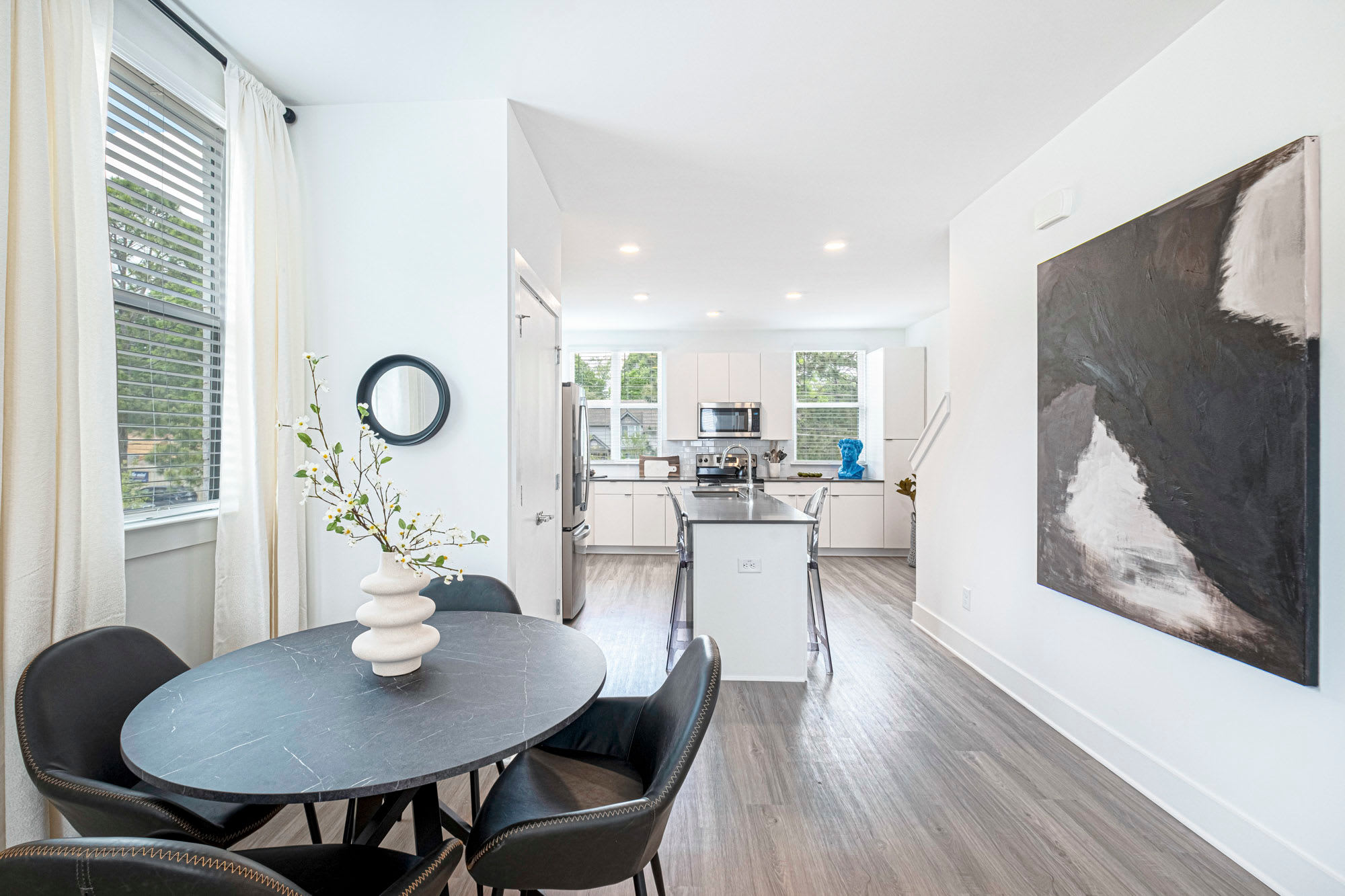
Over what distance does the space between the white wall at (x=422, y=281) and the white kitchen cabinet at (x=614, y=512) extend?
4.22 meters

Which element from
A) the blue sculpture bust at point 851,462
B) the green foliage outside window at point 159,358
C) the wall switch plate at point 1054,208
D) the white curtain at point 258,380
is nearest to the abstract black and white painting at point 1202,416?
the wall switch plate at point 1054,208

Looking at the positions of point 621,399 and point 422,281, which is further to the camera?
point 621,399

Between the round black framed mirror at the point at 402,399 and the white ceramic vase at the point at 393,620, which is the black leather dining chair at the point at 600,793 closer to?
the white ceramic vase at the point at 393,620

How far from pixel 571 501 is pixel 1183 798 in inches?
133

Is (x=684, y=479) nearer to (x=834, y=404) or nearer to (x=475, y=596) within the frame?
(x=834, y=404)

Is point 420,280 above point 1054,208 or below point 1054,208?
below

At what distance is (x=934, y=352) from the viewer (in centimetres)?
636

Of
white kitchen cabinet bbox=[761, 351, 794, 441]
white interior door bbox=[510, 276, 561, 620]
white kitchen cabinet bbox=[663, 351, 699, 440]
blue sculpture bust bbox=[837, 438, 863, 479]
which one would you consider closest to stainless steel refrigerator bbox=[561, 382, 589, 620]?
white interior door bbox=[510, 276, 561, 620]

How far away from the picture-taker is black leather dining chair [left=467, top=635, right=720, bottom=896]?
107 cm

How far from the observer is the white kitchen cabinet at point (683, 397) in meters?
6.95

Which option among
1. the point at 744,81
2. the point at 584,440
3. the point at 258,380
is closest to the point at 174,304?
the point at 258,380

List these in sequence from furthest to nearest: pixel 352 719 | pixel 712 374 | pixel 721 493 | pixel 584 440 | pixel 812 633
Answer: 1. pixel 712 374
2. pixel 721 493
3. pixel 584 440
4. pixel 812 633
5. pixel 352 719

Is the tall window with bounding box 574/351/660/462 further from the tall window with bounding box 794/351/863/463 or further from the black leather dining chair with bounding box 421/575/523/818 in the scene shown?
the black leather dining chair with bounding box 421/575/523/818

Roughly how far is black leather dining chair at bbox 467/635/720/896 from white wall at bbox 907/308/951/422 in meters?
5.39
